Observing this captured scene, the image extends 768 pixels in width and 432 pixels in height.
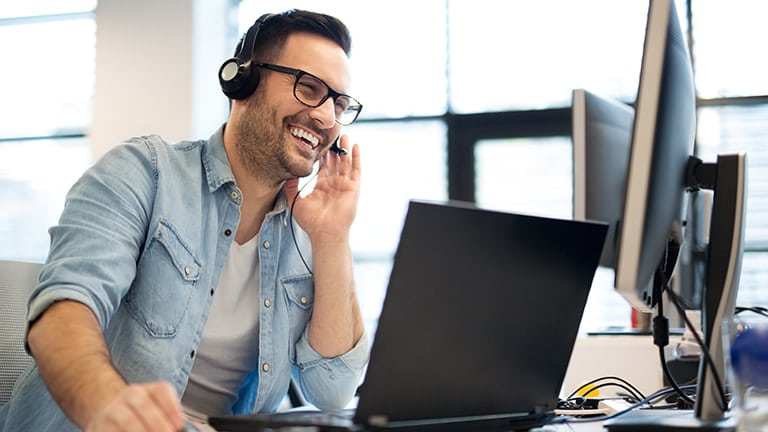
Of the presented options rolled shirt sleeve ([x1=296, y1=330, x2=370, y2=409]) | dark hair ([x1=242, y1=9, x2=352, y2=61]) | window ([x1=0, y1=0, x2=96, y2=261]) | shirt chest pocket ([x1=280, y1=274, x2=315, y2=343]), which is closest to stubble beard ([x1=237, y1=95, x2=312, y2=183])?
dark hair ([x1=242, y1=9, x2=352, y2=61])

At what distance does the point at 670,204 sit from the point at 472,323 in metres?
0.27

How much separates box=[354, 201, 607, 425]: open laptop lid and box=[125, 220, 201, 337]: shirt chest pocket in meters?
0.56

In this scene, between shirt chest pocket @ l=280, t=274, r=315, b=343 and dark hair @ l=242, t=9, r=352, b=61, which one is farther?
dark hair @ l=242, t=9, r=352, b=61

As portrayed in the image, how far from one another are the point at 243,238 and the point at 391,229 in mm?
2423

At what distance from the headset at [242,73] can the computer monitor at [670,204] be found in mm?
805

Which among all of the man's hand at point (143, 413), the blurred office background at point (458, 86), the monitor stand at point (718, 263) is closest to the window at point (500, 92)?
the blurred office background at point (458, 86)

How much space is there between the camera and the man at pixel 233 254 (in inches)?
44.5

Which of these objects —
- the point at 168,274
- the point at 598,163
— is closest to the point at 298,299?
the point at 168,274

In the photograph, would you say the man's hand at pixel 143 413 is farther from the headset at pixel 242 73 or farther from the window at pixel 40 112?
the window at pixel 40 112

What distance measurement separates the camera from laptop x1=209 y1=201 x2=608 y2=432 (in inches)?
31.7

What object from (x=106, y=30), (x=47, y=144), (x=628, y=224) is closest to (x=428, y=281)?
(x=628, y=224)

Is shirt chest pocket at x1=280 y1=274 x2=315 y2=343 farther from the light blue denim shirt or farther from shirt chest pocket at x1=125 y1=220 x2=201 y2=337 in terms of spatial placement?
shirt chest pocket at x1=125 y1=220 x2=201 y2=337

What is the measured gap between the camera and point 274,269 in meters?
1.40

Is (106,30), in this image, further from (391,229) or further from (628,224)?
(628,224)
